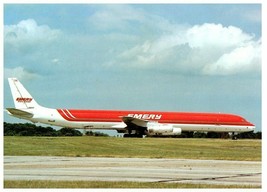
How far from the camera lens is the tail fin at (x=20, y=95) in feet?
218

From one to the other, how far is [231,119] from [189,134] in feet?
26.4

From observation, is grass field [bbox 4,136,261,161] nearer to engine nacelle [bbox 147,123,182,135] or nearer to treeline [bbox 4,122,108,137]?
engine nacelle [bbox 147,123,182,135]

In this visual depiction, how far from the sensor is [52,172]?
18.6m

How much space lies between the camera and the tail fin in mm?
66562

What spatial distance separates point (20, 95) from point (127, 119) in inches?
568

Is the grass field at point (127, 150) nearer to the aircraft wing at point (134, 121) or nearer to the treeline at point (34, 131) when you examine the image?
the aircraft wing at point (134, 121)

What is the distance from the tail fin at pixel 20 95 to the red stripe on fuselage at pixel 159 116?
4063 mm

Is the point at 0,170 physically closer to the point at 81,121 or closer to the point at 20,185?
the point at 20,185

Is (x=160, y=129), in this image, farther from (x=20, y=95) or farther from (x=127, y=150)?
(x=127, y=150)

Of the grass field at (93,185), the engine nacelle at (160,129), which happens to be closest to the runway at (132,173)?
the grass field at (93,185)
